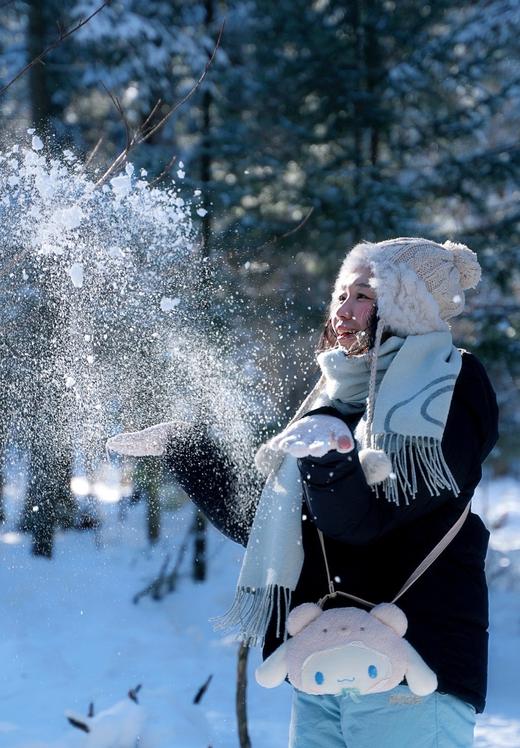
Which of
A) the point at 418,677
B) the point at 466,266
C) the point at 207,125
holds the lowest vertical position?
the point at 418,677

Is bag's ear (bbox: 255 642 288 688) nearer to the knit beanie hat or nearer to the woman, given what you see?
the woman

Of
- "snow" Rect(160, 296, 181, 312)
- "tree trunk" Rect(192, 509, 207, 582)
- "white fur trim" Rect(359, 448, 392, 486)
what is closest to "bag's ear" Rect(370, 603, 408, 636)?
"white fur trim" Rect(359, 448, 392, 486)

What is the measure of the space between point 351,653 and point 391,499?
12.9 inches

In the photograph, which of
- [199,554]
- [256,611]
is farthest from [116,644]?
[256,611]

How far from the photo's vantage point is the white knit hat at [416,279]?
193 centimetres

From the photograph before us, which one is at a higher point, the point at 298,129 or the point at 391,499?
the point at 298,129

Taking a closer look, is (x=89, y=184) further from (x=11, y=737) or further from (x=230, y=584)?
(x=230, y=584)

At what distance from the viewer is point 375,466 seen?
63.2 inches

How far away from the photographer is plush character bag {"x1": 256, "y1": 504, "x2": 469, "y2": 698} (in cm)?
172

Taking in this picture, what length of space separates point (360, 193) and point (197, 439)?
5.58 metres

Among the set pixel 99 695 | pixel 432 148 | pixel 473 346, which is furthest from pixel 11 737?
pixel 432 148

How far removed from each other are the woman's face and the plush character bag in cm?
53

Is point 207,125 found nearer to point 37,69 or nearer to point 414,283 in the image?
point 37,69

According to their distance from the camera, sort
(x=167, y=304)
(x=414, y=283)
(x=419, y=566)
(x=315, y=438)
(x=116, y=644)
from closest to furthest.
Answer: (x=315, y=438), (x=419, y=566), (x=414, y=283), (x=167, y=304), (x=116, y=644)
